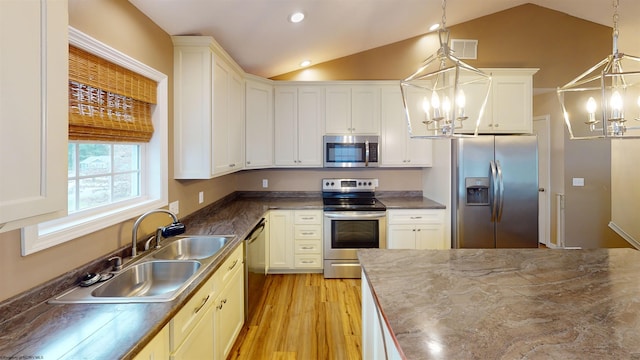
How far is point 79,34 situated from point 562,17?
5.28 meters

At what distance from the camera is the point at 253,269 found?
271 centimetres

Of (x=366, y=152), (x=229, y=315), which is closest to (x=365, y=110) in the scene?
(x=366, y=152)

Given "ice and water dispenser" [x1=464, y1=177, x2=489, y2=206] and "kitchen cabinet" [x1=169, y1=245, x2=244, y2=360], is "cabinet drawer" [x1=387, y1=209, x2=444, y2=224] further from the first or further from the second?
"kitchen cabinet" [x1=169, y1=245, x2=244, y2=360]

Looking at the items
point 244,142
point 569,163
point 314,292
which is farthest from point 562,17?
point 314,292

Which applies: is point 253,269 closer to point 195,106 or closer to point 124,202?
point 124,202

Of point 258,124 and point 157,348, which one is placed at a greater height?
point 258,124

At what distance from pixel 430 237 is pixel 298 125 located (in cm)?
217

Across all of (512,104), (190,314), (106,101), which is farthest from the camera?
(512,104)

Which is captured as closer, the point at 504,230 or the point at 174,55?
the point at 174,55

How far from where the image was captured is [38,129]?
0.82 meters

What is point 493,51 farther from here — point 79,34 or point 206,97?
point 79,34

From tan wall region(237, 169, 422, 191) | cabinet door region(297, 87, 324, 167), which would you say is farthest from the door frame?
cabinet door region(297, 87, 324, 167)

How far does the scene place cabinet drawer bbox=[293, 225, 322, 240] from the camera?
3.68m

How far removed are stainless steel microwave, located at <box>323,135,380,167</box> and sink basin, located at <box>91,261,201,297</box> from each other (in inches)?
95.9
